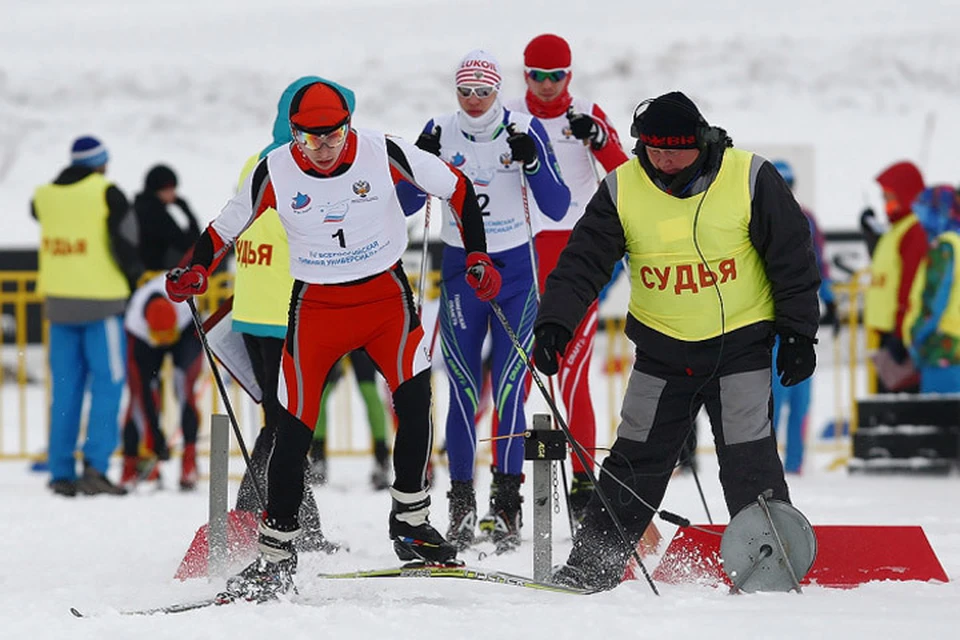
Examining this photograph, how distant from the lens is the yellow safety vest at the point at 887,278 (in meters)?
10.7

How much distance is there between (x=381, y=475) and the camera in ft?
32.1

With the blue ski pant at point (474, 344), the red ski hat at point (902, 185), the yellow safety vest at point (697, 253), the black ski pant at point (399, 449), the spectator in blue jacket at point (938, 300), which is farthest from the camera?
the red ski hat at point (902, 185)

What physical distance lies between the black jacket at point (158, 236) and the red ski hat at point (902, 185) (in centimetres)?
466

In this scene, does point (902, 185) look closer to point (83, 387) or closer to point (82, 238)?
point (82, 238)

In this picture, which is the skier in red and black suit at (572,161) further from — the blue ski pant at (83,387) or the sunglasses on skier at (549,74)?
the blue ski pant at (83,387)

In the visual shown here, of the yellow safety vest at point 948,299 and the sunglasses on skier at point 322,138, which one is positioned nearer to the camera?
the sunglasses on skier at point 322,138

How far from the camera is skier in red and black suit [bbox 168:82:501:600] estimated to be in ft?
17.4

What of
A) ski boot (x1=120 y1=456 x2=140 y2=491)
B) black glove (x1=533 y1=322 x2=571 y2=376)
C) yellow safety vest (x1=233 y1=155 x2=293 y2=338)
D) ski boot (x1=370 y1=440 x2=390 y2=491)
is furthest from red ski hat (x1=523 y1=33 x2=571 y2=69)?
ski boot (x1=120 y1=456 x2=140 y2=491)

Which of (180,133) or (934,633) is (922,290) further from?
(180,133)

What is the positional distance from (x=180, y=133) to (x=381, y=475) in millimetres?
21077

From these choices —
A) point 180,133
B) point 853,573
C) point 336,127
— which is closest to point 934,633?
point 853,573

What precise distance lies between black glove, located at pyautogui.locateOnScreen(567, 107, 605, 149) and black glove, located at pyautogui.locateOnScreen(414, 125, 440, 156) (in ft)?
1.87

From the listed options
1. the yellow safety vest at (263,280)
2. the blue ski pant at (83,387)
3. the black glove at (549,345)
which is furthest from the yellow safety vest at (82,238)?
the black glove at (549,345)

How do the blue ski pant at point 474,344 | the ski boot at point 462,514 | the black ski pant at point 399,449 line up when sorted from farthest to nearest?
the blue ski pant at point 474,344, the ski boot at point 462,514, the black ski pant at point 399,449
